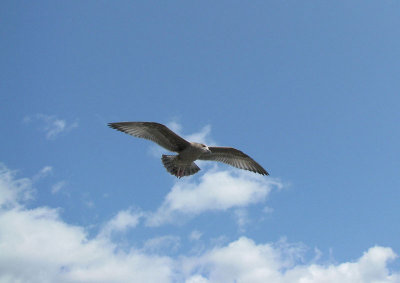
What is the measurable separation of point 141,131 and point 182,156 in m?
1.65

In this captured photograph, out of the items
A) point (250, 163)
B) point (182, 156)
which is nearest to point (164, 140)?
point (182, 156)

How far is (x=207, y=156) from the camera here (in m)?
15.4

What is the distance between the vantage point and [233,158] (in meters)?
16.1

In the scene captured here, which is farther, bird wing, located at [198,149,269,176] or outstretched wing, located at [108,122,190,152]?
bird wing, located at [198,149,269,176]

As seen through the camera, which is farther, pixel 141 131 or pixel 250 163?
pixel 250 163

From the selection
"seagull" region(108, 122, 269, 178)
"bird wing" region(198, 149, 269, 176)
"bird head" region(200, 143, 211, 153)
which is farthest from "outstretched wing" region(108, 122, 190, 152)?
"bird wing" region(198, 149, 269, 176)

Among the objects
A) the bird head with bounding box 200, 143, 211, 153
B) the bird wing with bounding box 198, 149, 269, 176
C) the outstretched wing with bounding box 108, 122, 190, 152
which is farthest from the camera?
the bird wing with bounding box 198, 149, 269, 176

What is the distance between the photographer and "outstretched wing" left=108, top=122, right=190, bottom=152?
13.7 metres

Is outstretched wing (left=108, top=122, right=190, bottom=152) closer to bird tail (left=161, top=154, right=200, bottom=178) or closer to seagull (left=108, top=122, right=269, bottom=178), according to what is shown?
seagull (left=108, top=122, right=269, bottom=178)

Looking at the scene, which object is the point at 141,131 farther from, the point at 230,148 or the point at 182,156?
the point at 230,148

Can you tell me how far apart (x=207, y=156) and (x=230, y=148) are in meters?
0.92

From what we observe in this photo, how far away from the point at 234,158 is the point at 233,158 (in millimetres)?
39

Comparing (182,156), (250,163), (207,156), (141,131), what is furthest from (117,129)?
(250,163)

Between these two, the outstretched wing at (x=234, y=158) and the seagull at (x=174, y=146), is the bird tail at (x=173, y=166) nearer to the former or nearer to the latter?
the seagull at (x=174, y=146)
